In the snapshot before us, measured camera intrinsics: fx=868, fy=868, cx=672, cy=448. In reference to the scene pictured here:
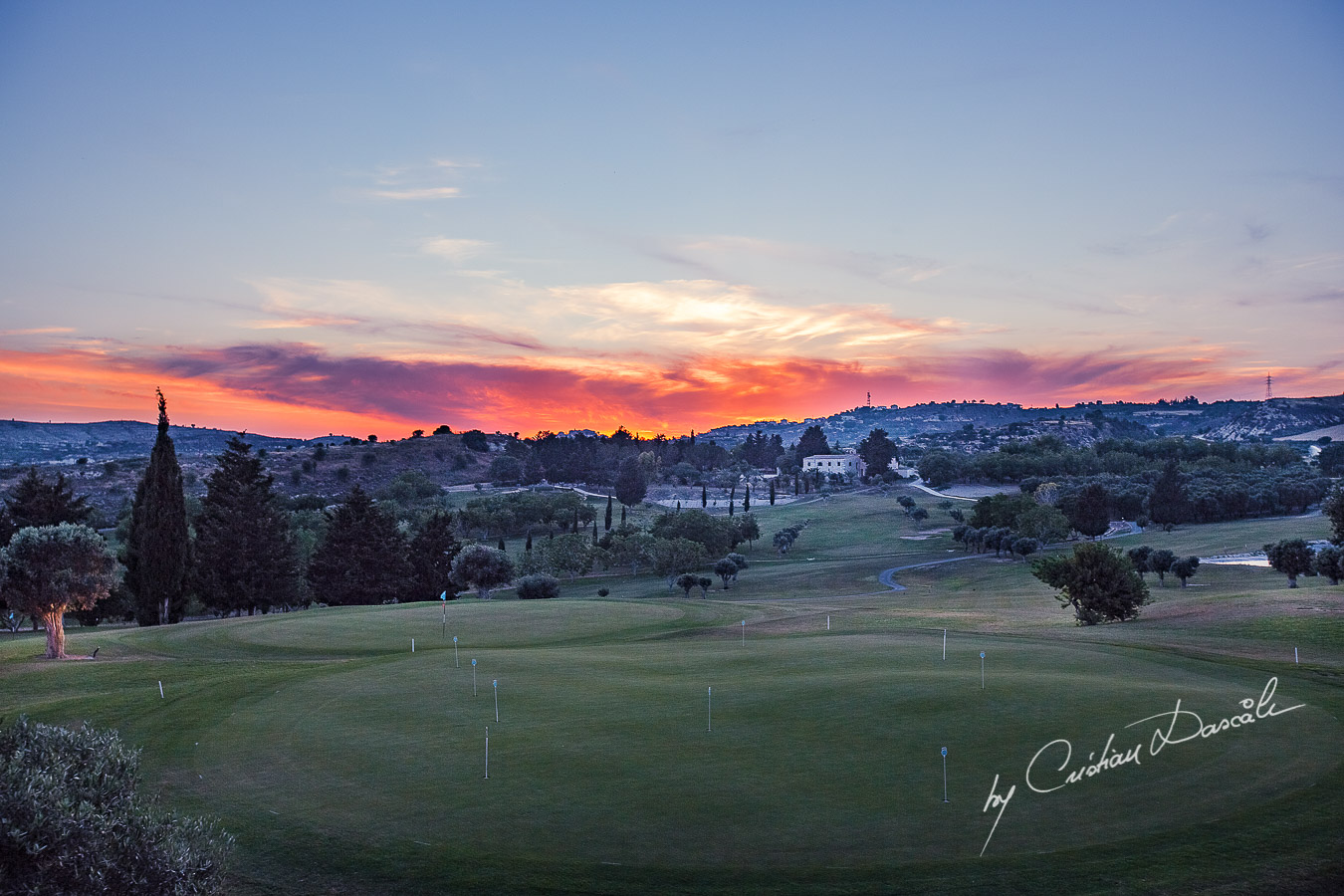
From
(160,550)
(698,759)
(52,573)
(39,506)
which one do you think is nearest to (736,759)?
(698,759)

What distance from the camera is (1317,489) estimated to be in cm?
13525

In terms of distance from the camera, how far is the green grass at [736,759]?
49.2ft

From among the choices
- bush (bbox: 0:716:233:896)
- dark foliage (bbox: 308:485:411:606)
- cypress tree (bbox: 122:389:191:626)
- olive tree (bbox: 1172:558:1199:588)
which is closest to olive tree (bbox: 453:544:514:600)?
dark foliage (bbox: 308:485:411:606)

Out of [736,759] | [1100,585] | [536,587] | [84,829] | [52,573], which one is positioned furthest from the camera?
[536,587]

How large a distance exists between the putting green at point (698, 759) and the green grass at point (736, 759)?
0.09 metres

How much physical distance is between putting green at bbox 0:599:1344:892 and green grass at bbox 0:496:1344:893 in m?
0.09

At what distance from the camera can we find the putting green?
1537cm

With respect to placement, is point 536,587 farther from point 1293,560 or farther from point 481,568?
point 1293,560

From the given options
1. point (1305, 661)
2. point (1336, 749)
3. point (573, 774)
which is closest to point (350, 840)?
point (573, 774)

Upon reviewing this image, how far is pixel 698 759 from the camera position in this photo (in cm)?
2039

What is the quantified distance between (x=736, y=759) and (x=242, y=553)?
240 ft

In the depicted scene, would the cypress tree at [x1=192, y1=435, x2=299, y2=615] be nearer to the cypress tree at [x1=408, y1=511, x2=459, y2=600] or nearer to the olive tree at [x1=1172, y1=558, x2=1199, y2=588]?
the cypress tree at [x1=408, y1=511, x2=459, y2=600]

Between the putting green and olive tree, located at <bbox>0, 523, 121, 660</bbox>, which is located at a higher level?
olive tree, located at <bbox>0, 523, 121, 660</bbox>

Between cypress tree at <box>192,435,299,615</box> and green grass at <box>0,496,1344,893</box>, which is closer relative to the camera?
green grass at <box>0,496,1344,893</box>
